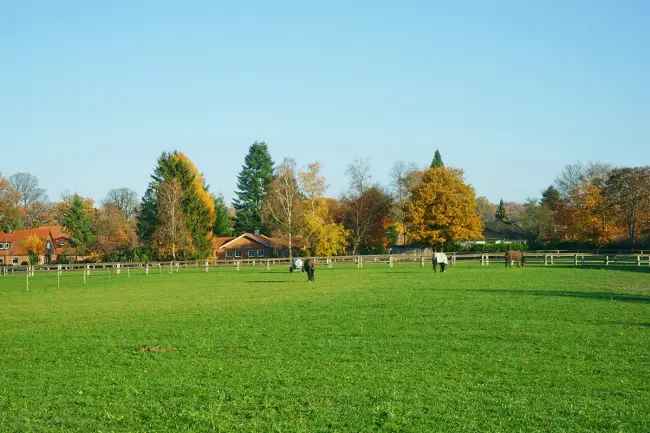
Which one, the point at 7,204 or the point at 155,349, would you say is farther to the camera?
the point at 7,204

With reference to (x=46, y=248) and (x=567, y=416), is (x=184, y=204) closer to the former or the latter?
(x=46, y=248)

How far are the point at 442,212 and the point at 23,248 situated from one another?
58.5 meters

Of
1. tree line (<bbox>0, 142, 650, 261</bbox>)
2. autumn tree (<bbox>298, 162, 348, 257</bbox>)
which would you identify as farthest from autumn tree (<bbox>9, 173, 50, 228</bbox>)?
autumn tree (<bbox>298, 162, 348, 257</bbox>)

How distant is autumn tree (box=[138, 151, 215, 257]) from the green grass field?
5612 centimetres

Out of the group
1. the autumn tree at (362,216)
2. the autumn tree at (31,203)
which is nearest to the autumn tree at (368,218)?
the autumn tree at (362,216)

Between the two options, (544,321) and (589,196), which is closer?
(544,321)

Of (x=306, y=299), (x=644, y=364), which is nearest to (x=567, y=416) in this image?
(x=644, y=364)

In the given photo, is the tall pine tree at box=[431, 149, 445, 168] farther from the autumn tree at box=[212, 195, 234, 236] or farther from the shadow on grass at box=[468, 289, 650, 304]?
the shadow on grass at box=[468, 289, 650, 304]

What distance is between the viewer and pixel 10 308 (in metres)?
24.0

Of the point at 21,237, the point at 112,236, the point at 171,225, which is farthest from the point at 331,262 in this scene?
the point at 21,237

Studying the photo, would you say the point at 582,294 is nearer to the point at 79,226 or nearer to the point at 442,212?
the point at 442,212

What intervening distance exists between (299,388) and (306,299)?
1425 cm

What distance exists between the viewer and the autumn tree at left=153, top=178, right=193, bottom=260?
74.2m

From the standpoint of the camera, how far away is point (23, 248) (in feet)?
289
